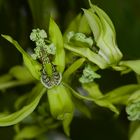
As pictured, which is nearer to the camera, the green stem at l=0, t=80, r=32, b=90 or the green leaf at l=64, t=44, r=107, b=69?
the green leaf at l=64, t=44, r=107, b=69

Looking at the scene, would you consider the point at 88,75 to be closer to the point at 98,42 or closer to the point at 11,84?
the point at 98,42

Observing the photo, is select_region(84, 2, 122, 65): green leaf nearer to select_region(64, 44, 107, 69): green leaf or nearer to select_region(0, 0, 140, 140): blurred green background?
select_region(64, 44, 107, 69): green leaf

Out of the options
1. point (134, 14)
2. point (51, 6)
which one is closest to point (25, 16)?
point (51, 6)

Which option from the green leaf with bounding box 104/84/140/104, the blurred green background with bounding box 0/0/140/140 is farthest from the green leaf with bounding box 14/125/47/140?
the green leaf with bounding box 104/84/140/104

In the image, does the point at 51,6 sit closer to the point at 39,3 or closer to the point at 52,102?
the point at 39,3

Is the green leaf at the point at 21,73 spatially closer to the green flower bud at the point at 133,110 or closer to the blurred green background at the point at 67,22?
the blurred green background at the point at 67,22
